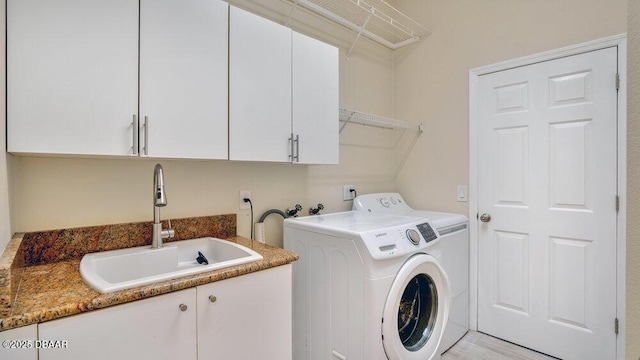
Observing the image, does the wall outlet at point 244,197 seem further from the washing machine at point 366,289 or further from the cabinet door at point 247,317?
the cabinet door at point 247,317

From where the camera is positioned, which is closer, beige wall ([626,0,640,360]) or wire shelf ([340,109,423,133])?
beige wall ([626,0,640,360])

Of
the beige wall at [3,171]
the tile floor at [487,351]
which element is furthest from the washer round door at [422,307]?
the beige wall at [3,171]

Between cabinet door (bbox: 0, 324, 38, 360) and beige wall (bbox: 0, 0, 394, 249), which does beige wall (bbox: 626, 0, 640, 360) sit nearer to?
cabinet door (bbox: 0, 324, 38, 360)

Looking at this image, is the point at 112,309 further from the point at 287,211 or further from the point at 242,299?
the point at 287,211

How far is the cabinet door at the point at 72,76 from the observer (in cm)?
100

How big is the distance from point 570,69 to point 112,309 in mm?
2747

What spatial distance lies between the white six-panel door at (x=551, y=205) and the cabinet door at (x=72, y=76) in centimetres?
237

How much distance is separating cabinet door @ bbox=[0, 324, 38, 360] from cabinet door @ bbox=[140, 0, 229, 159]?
2.16 ft

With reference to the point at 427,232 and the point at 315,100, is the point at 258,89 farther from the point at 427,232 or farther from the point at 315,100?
the point at 427,232

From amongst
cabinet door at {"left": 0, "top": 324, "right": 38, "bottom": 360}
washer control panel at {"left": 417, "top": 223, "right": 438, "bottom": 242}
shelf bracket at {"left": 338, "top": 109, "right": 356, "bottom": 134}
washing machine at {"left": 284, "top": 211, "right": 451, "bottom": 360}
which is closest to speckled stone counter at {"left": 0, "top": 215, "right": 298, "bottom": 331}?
cabinet door at {"left": 0, "top": 324, "right": 38, "bottom": 360}

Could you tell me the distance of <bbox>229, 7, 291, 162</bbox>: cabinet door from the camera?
58.9 inches

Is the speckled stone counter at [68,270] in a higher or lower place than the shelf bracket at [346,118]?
lower

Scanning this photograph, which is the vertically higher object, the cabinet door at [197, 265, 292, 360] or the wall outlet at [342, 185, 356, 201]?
the wall outlet at [342, 185, 356, 201]

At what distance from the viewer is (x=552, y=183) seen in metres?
2.07
